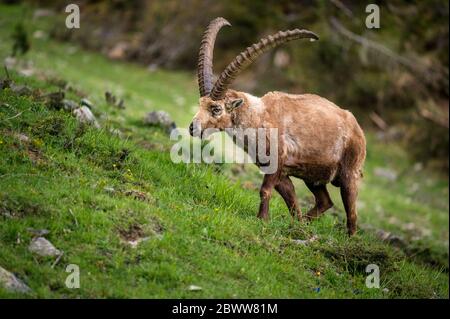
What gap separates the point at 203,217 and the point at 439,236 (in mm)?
12118

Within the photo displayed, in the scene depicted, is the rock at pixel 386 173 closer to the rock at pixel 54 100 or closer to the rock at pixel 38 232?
the rock at pixel 54 100

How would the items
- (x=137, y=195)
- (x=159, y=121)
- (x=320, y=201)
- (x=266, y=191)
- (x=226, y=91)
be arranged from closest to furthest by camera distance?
(x=137, y=195), (x=266, y=191), (x=226, y=91), (x=320, y=201), (x=159, y=121)

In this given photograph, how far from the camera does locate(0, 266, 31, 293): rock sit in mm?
7875

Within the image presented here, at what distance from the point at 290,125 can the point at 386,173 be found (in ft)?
49.8

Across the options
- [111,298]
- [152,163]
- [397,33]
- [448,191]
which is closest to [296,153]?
[152,163]

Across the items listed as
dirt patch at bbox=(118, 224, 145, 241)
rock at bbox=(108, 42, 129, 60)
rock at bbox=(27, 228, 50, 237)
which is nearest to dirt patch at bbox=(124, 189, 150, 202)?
dirt patch at bbox=(118, 224, 145, 241)

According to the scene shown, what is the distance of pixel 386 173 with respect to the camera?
2558 centimetres

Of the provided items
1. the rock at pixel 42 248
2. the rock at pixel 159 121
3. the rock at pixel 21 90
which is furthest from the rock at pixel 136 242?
the rock at pixel 159 121

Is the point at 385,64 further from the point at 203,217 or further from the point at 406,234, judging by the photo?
the point at 203,217

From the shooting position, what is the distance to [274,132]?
36.2ft

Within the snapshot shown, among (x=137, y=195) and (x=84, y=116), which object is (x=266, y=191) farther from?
(x=84, y=116)

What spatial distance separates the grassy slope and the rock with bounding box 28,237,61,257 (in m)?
0.10

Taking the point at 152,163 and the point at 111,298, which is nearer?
the point at 111,298

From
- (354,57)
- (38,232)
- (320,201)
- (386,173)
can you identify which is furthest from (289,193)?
(354,57)
